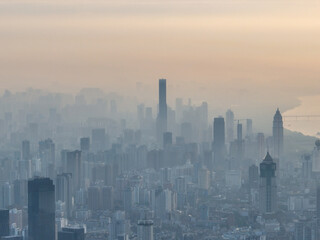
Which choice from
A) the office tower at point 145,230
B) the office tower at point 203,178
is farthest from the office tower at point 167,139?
the office tower at point 145,230

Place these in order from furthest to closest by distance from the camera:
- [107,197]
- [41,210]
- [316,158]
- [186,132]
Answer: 1. [186,132]
2. [316,158]
3. [107,197]
4. [41,210]

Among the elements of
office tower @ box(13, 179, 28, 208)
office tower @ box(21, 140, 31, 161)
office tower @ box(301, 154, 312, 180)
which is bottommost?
office tower @ box(13, 179, 28, 208)

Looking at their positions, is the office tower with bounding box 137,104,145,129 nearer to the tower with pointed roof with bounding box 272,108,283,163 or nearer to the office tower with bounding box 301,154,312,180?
the tower with pointed roof with bounding box 272,108,283,163

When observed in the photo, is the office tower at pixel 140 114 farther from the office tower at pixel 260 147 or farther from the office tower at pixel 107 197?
the office tower at pixel 260 147

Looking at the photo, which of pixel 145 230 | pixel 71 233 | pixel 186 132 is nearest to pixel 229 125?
pixel 186 132

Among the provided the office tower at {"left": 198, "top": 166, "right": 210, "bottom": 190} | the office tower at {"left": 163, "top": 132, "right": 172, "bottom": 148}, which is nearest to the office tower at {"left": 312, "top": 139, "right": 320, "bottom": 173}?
the office tower at {"left": 198, "top": 166, "right": 210, "bottom": 190}

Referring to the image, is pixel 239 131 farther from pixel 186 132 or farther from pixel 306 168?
pixel 186 132
